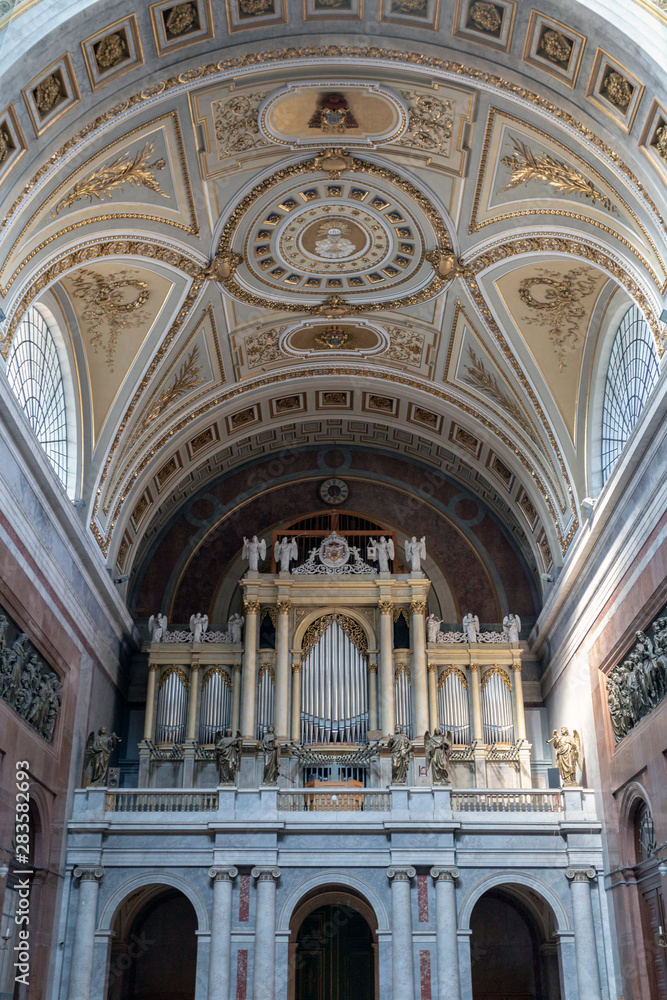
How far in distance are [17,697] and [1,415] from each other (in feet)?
14.8

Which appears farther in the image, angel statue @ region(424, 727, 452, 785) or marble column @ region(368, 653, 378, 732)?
marble column @ region(368, 653, 378, 732)

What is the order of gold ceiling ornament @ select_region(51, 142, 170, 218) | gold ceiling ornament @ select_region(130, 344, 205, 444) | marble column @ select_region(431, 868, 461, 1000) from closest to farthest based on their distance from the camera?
gold ceiling ornament @ select_region(51, 142, 170, 218) → marble column @ select_region(431, 868, 461, 1000) → gold ceiling ornament @ select_region(130, 344, 205, 444)

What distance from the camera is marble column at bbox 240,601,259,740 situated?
72.6 ft

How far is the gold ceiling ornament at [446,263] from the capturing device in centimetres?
1933

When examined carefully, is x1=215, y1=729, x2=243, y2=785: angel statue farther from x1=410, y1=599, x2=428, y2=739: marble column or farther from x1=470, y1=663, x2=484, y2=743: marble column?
x1=470, y1=663, x2=484, y2=743: marble column

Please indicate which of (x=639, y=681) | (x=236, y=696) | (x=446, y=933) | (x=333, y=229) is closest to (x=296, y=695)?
(x=236, y=696)

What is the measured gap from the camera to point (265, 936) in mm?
17812

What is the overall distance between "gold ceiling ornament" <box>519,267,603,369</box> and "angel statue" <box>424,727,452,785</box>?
7.82 m

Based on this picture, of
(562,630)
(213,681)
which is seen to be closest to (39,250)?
(213,681)

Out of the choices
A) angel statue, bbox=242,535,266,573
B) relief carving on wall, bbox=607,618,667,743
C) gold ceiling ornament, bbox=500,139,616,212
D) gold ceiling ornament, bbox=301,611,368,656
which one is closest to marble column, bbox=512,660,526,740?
gold ceiling ornament, bbox=301,611,368,656

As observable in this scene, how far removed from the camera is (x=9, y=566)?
15398 millimetres

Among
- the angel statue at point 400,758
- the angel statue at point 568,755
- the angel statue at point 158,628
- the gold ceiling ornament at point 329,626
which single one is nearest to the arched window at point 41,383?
the angel statue at point 158,628

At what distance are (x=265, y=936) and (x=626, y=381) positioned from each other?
39.3 feet

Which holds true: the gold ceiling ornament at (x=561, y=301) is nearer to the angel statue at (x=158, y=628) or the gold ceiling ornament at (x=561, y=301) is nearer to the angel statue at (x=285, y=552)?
the angel statue at (x=285, y=552)
